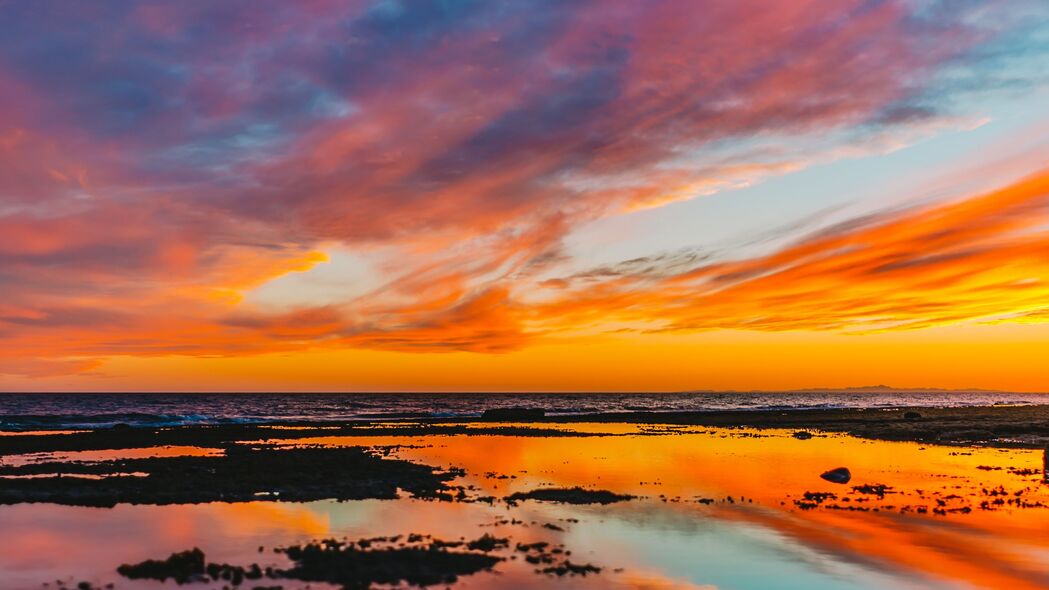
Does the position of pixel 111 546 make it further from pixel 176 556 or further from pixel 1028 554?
pixel 1028 554

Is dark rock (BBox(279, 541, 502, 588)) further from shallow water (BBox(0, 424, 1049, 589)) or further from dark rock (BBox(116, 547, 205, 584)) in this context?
dark rock (BBox(116, 547, 205, 584))

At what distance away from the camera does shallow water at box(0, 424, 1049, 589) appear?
18.0 m

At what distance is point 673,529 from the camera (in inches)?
912

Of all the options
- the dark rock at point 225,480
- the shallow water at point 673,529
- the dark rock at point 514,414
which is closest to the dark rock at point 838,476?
the shallow water at point 673,529

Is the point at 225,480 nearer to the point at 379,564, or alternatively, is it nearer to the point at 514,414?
the point at 379,564

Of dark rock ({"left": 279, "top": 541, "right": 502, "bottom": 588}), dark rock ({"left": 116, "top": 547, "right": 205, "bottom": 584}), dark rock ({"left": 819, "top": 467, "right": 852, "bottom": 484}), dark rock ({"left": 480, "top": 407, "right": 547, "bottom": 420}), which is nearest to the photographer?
dark rock ({"left": 279, "top": 541, "right": 502, "bottom": 588})

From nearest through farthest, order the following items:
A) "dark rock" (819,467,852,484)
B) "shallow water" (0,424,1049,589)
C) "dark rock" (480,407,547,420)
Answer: "shallow water" (0,424,1049,589) → "dark rock" (819,467,852,484) → "dark rock" (480,407,547,420)

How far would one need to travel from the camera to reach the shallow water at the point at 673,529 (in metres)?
18.0

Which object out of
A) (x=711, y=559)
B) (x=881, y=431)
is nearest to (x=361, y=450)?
(x=711, y=559)

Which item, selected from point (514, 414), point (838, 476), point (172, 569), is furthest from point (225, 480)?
point (514, 414)

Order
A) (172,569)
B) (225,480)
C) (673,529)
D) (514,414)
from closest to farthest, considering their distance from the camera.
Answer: (172,569), (673,529), (225,480), (514,414)

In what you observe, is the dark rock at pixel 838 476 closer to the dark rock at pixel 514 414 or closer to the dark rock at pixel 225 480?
the dark rock at pixel 225 480

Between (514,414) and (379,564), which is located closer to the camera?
(379,564)

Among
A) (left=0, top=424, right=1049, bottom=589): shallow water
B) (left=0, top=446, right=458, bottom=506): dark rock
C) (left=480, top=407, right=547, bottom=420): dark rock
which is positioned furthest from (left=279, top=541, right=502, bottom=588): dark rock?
(left=480, top=407, right=547, bottom=420): dark rock
